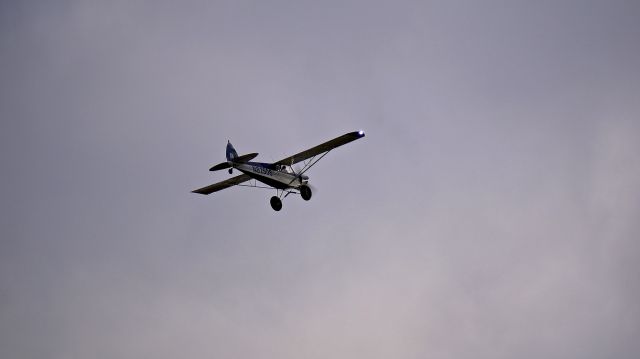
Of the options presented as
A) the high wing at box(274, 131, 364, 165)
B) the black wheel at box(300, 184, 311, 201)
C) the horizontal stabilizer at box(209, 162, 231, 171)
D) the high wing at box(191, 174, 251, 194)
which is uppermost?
the high wing at box(274, 131, 364, 165)

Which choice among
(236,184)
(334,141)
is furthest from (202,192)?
(334,141)

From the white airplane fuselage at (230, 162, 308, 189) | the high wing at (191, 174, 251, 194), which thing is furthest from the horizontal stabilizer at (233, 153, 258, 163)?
the high wing at (191, 174, 251, 194)

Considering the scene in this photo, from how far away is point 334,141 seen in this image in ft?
122

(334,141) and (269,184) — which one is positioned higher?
(334,141)

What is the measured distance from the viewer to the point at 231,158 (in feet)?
121

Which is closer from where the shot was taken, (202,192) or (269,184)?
(269,184)

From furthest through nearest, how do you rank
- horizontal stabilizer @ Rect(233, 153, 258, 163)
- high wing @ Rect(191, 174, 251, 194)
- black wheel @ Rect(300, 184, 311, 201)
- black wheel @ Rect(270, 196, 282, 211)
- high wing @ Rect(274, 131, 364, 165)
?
high wing @ Rect(191, 174, 251, 194), black wheel @ Rect(300, 184, 311, 201), black wheel @ Rect(270, 196, 282, 211), high wing @ Rect(274, 131, 364, 165), horizontal stabilizer @ Rect(233, 153, 258, 163)

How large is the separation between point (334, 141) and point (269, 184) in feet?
13.6

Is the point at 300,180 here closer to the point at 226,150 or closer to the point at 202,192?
the point at 226,150

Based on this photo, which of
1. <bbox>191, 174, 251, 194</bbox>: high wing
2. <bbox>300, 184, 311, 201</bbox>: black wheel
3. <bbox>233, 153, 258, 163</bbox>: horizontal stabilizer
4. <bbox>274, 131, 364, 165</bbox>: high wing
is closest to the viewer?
<bbox>233, 153, 258, 163</bbox>: horizontal stabilizer

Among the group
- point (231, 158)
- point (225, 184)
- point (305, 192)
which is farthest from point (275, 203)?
point (225, 184)

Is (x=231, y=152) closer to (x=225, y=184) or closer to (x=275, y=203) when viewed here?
(x=275, y=203)

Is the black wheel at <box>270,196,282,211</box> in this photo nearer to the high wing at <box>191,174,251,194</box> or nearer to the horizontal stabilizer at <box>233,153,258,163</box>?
the horizontal stabilizer at <box>233,153,258,163</box>

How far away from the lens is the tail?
3491cm
